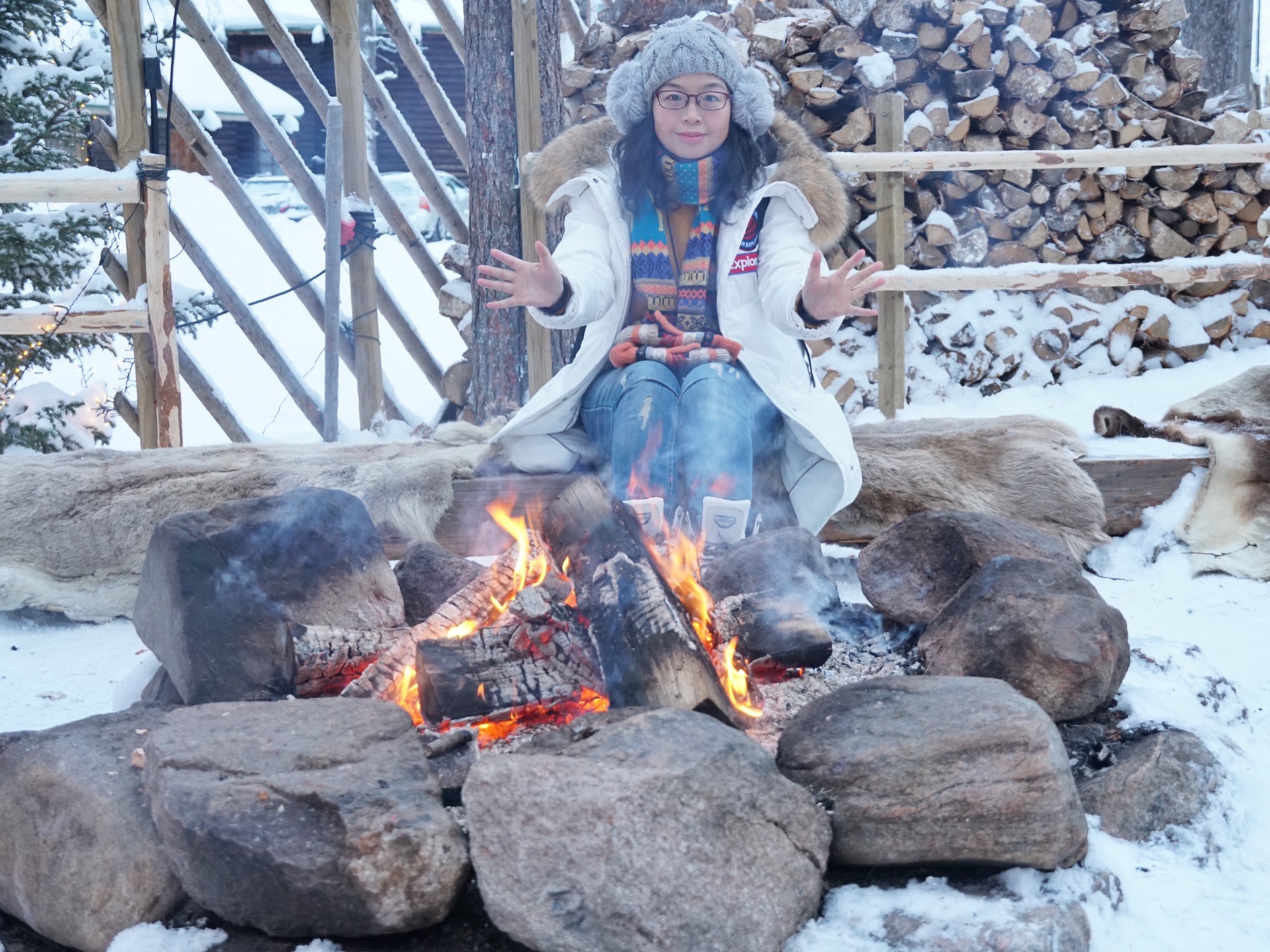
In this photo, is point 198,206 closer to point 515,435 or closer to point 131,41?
point 131,41

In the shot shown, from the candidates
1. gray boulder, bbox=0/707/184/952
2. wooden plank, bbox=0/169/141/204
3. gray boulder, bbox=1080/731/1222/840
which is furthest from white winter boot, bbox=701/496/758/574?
wooden plank, bbox=0/169/141/204

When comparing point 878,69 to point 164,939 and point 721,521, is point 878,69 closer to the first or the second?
point 721,521

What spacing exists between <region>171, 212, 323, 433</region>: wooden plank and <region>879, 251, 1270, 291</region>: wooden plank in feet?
10.00

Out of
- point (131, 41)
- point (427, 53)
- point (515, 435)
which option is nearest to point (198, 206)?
point (427, 53)

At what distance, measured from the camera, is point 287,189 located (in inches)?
690

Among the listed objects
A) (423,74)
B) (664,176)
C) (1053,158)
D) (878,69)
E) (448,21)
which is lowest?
(664,176)

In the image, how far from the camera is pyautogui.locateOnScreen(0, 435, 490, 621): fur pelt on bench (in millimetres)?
3061

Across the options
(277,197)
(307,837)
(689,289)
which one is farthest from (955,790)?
(277,197)

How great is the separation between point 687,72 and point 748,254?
53 cm

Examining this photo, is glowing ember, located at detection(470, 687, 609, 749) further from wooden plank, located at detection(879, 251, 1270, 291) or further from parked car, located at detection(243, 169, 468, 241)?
parked car, located at detection(243, 169, 468, 241)

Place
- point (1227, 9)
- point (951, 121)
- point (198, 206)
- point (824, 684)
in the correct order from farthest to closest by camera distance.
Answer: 1. point (198, 206)
2. point (1227, 9)
3. point (951, 121)
4. point (824, 684)

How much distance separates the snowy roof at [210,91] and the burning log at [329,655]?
14315 mm

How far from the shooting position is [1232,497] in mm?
3307

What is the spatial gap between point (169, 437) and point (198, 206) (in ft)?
43.0
